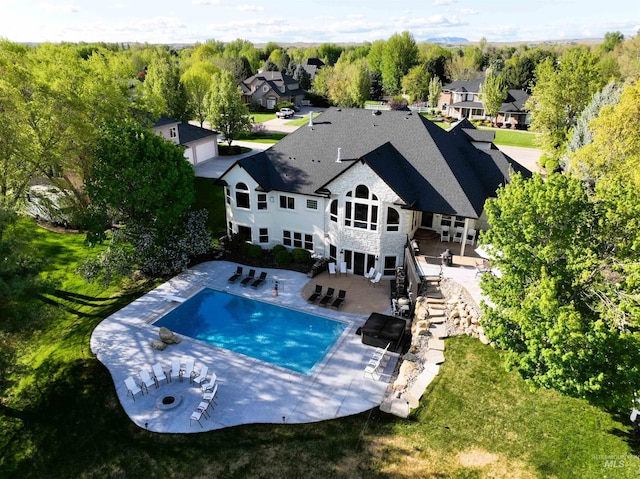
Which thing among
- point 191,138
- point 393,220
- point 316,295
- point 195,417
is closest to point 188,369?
point 195,417

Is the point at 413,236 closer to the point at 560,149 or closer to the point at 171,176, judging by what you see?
the point at 171,176

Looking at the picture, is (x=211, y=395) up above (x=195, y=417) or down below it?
above

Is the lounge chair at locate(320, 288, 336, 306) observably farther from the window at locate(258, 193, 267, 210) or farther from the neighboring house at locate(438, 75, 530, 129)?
the neighboring house at locate(438, 75, 530, 129)

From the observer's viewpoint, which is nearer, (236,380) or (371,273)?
(236,380)

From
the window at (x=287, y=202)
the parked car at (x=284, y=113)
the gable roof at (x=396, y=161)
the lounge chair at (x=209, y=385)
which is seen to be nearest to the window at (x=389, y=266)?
the gable roof at (x=396, y=161)

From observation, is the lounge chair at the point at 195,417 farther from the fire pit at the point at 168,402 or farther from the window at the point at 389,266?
the window at the point at 389,266

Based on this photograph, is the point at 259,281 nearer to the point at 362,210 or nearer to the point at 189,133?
the point at 362,210

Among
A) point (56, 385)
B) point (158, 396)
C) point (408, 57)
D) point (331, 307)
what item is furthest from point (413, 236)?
point (408, 57)
